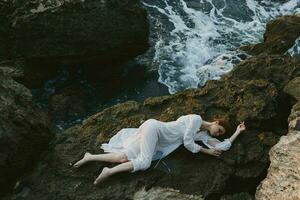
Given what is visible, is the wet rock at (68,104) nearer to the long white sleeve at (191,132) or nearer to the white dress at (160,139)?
the white dress at (160,139)

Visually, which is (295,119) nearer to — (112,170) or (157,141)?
(157,141)

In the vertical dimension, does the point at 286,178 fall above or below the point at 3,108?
below

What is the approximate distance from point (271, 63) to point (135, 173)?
4.43 m

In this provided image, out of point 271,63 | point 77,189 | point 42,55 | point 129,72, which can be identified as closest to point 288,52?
A: point 271,63

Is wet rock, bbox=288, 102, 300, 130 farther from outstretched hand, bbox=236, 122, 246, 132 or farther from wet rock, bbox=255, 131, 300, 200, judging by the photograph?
outstretched hand, bbox=236, 122, 246, 132

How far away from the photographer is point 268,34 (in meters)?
15.8

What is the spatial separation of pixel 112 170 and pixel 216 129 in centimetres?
212

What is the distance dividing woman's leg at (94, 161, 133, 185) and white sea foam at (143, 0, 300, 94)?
573 centimetres

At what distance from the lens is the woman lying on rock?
948 cm

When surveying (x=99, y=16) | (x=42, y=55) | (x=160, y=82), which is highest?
(x=99, y=16)

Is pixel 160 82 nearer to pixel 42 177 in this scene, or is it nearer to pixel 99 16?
pixel 99 16

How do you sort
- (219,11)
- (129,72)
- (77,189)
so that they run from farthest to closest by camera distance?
(219,11)
(129,72)
(77,189)

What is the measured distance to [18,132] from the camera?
9.09 m

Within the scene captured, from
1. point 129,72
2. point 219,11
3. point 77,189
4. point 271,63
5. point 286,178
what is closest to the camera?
point 286,178
